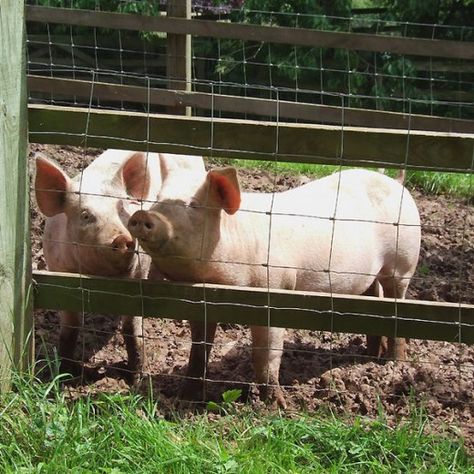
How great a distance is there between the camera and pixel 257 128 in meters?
3.59

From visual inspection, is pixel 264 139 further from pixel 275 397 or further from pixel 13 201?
pixel 275 397

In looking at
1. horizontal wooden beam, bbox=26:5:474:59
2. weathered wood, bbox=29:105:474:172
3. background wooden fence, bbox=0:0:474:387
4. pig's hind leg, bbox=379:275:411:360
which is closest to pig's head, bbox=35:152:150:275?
background wooden fence, bbox=0:0:474:387

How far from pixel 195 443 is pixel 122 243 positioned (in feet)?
3.69

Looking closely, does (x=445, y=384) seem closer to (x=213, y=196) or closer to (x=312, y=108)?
(x=213, y=196)

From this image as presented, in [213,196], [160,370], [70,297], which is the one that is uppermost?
[213,196]

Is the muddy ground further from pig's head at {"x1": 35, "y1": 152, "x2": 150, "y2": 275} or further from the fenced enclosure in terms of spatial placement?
pig's head at {"x1": 35, "y1": 152, "x2": 150, "y2": 275}

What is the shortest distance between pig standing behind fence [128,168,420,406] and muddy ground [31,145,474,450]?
0.23m

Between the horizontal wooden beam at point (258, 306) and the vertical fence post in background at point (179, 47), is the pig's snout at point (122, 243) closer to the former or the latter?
the horizontal wooden beam at point (258, 306)

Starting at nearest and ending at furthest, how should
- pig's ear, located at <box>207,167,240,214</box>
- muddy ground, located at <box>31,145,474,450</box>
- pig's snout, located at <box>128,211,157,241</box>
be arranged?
pig's snout, located at <box>128,211,157,241</box> → pig's ear, located at <box>207,167,240,214</box> → muddy ground, located at <box>31,145,474,450</box>

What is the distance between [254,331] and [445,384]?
0.97m

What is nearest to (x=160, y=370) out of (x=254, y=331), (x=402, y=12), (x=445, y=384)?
(x=254, y=331)

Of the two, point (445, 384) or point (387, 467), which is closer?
point (387, 467)

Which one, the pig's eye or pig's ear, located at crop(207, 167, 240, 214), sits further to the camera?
the pig's eye

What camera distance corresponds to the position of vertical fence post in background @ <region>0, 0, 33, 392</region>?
3.56 metres
